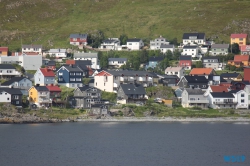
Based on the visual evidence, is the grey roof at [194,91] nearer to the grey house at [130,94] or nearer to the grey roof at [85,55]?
the grey house at [130,94]

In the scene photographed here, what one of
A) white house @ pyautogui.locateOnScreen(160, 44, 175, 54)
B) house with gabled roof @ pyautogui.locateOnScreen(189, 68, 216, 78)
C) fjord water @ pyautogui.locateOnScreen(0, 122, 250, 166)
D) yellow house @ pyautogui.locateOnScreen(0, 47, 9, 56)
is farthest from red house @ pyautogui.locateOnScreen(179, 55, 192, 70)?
fjord water @ pyautogui.locateOnScreen(0, 122, 250, 166)

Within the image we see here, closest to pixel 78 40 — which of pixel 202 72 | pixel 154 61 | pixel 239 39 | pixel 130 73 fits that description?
pixel 154 61

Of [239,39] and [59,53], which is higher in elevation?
[239,39]

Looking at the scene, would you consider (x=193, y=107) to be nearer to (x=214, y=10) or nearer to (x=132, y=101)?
(x=132, y=101)

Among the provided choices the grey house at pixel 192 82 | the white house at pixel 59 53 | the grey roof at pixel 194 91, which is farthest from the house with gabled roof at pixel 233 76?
the white house at pixel 59 53

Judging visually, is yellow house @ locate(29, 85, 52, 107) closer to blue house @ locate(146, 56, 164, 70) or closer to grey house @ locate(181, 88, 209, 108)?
grey house @ locate(181, 88, 209, 108)

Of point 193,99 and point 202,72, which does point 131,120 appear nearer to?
point 193,99
